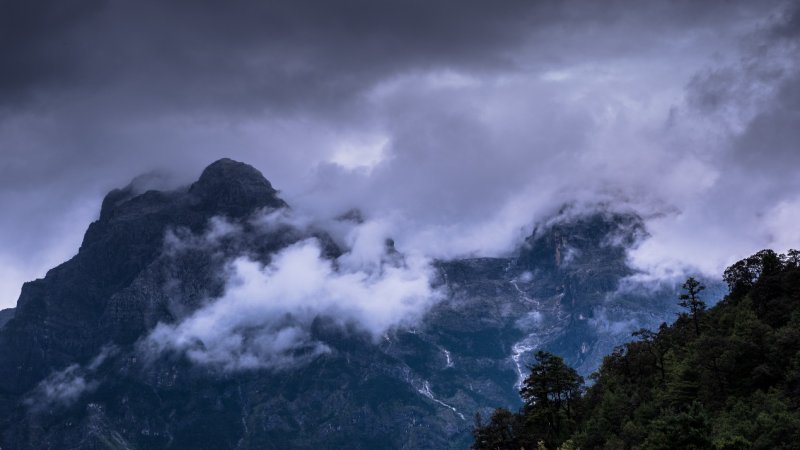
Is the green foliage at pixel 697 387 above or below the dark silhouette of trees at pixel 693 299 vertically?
below

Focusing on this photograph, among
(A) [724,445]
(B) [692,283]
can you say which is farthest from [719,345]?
(A) [724,445]

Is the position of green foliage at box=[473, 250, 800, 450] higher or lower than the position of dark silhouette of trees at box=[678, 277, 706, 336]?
lower

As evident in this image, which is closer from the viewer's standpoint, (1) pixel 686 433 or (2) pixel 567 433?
(1) pixel 686 433

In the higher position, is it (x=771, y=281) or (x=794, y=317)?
(x=771, y=281)

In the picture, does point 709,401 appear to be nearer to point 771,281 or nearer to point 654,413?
point 654,413

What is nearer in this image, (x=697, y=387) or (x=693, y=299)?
(x=697, y=387)

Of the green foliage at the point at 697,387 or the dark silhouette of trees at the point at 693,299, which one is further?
the dark silhouette of trees at the point at 693,299

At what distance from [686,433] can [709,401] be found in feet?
114

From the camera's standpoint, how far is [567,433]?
160 m

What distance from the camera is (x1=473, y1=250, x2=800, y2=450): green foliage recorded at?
112438 millimetres

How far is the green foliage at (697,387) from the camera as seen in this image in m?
112

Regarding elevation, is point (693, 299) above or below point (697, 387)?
above

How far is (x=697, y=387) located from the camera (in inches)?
5502

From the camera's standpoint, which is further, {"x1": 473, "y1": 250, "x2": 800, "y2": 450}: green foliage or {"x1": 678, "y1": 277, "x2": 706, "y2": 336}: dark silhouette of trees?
{"x1": 678, "y1": 277, "x2": 706, "y2": 336}: dark silhouette of trees
